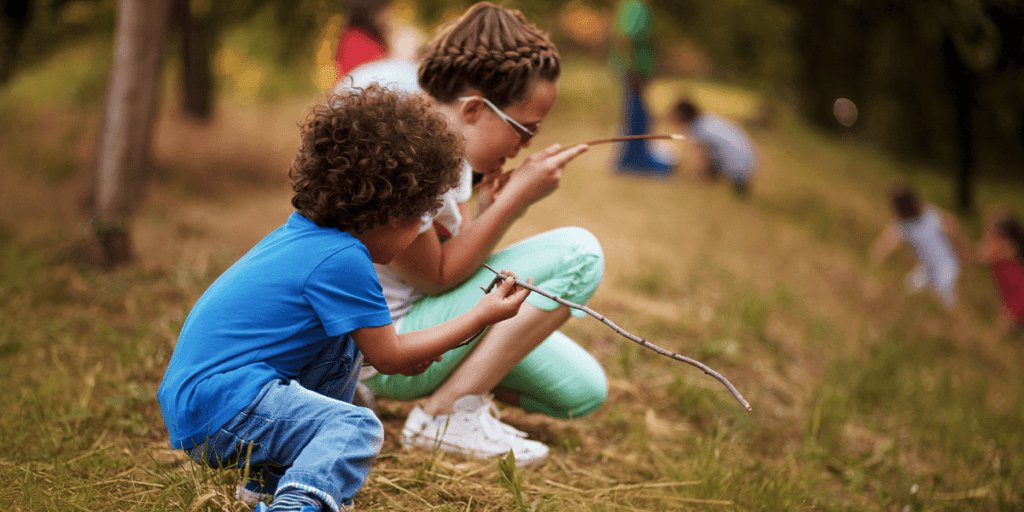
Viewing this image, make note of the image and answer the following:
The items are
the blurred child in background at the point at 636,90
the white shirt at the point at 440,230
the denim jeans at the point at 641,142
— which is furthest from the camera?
the denim jeans at the point at 641,142

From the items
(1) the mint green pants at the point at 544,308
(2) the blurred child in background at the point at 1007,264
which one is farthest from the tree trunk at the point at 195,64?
(2) the blurred child in background at the point at 1007,264

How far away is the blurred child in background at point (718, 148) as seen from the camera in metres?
8.06

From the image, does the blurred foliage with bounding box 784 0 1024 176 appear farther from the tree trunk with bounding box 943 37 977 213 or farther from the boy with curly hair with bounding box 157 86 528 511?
the boy with curly hair with bounding box 157 86 528 511

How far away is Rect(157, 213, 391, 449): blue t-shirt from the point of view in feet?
5.65

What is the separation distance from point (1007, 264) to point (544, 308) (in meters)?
5.92

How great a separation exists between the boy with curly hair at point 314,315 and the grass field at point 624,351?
27 cm

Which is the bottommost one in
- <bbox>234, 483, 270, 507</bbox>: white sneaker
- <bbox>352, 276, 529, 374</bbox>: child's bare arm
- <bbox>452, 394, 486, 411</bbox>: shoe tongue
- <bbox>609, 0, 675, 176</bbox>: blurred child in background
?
<bbox>609, 0, 675, 176</bbox>: blurred child in background

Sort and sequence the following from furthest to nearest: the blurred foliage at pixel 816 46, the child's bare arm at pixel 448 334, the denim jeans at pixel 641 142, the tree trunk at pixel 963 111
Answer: the tree trunk at pixel 963 111
the denim jeans at pixel 641 142
the blurred foliage at pixel 816 46
the child's bare arm at pixel 448 334

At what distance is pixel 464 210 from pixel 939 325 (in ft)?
16.7

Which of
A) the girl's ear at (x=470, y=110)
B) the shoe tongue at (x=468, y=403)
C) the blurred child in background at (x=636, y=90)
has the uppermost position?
the girl's ear at (x=470, y=110)

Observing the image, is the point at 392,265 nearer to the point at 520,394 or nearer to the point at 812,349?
the point at 520,394

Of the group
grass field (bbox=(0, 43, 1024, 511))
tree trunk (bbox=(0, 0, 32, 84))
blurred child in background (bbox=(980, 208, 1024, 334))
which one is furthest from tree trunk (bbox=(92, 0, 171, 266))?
blurred child in background (bbox=(980, 208, 1024, 334))

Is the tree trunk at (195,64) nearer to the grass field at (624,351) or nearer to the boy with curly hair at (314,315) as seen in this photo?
the grass field at (624,351)

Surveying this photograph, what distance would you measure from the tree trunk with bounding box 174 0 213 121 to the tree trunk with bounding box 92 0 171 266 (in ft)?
7.41
